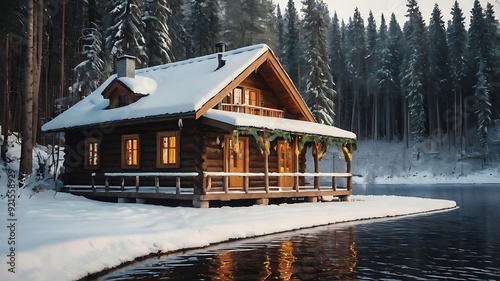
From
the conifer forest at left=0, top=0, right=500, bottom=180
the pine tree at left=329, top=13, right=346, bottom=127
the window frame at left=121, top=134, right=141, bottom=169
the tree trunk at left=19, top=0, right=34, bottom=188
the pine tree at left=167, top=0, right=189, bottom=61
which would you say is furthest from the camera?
the pine tree at left=329, top=13, right=346, bottom=127

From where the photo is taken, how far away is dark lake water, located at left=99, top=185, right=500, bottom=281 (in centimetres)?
918

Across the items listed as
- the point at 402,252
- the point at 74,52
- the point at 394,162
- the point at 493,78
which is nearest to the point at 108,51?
the point at 74,52

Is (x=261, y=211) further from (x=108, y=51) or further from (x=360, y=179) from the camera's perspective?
(x=360, y=179)

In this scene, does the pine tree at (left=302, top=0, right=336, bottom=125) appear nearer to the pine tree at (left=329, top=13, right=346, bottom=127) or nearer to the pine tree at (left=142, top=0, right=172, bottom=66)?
the pine tree at (left=142, top=0, right=172, bottom=66)

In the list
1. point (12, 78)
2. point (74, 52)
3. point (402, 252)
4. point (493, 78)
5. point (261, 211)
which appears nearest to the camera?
point (402, 252)

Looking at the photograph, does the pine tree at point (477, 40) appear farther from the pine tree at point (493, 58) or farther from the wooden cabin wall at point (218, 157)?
the wooden cabin wall at point (218, 157)

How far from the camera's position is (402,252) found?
38.9 feet

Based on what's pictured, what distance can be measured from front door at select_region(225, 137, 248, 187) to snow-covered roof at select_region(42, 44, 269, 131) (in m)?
2.92

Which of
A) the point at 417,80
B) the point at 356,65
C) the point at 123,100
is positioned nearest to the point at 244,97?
the point at 123,100

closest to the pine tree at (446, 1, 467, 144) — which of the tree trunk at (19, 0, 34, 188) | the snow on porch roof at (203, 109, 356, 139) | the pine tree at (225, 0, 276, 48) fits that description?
the pine tree at (225, 0, 276, 48)

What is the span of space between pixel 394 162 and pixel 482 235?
56.2 meters

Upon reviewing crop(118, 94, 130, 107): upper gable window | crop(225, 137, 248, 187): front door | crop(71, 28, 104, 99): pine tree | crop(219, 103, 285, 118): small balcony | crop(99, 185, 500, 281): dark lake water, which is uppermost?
crop(71, 28, 104, 99): pine tree

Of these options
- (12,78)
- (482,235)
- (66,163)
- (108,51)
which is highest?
(108,51)

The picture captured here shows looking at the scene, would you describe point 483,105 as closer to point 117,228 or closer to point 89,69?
point 89,69
